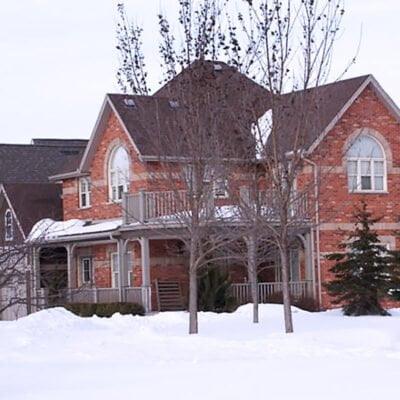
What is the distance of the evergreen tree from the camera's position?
1284 inches

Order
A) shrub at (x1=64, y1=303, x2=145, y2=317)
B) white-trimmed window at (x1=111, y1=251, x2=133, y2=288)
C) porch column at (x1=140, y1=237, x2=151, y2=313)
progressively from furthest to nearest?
white-trimmed window at (x1=111, y1=251, x2=133, y2=288) < porch column at (x1=140, y1=237, x2=151, y2=313) < shrub at (x1=64, y1=303, x2=145, y2=317)

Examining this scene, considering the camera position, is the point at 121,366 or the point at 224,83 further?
the point at 224,83

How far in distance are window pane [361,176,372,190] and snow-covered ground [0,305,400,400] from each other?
10636 millimetres

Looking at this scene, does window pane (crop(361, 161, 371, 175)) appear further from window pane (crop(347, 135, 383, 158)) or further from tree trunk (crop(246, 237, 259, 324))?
tree trunk (crop(246, 237, 259, 324))

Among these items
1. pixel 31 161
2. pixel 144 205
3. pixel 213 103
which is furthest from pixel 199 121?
pixel 31 161

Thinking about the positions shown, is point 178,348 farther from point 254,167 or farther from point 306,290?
point 306,290

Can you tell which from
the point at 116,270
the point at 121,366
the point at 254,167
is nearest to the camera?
the point at 121,366

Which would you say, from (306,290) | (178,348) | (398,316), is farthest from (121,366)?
(306,290)

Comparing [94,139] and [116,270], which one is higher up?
[94,139]

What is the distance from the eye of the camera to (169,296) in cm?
3975

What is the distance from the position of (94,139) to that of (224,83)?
1888cm

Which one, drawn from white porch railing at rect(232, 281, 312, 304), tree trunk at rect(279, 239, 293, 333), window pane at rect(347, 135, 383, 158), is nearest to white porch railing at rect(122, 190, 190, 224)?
white porch railing at rect(232, 281, 312, 304)

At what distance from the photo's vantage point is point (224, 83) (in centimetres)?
2464

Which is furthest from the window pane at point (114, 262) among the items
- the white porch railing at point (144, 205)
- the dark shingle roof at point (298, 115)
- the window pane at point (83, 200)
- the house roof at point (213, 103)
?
the dark shingle roof at point (298, 115)
